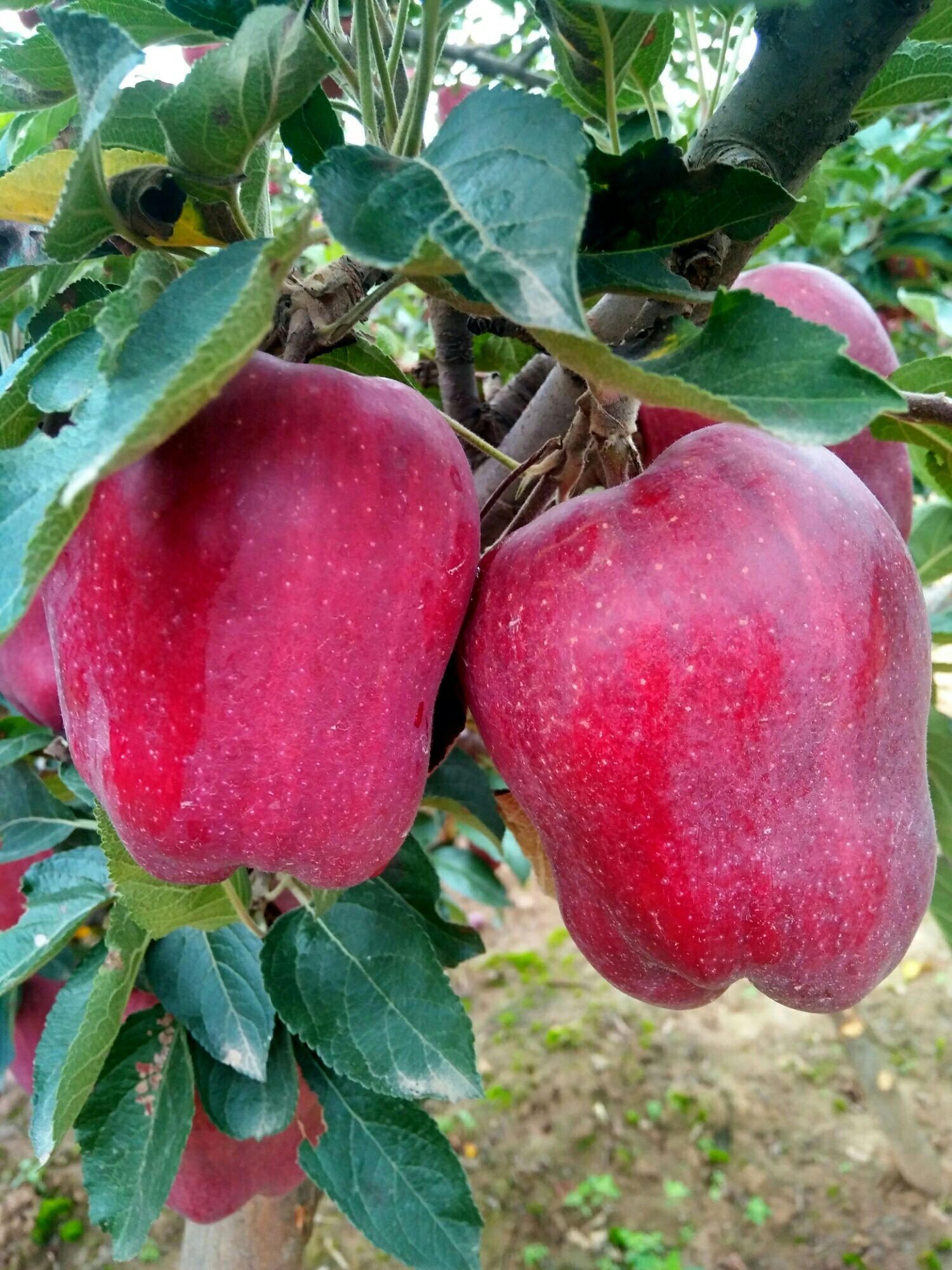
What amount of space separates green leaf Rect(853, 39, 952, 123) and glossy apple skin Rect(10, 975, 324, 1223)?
903 millimetres

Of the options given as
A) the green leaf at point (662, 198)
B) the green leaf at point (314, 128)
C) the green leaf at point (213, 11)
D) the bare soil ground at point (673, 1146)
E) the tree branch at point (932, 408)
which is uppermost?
the green leaf at point (213, 11)

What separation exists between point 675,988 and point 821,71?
0.47 m

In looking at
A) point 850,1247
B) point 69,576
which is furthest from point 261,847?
point 850,1247

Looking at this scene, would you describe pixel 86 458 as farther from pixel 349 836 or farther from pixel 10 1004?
pixel 10 1004

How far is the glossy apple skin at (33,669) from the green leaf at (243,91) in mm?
533

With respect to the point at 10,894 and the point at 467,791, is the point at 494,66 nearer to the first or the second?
the point at 467,791

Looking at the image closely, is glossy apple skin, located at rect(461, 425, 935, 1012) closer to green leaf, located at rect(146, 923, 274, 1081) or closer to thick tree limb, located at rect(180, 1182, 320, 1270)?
green leaf, located at rect(146, 923, 274, 1081)

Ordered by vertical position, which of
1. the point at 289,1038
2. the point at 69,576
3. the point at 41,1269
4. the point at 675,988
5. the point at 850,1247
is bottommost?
the point at 850,1247

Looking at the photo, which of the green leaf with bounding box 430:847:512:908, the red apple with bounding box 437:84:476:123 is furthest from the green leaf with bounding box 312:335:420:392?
the green leaf with bounding box 430:847:512:908

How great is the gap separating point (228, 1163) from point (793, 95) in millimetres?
961

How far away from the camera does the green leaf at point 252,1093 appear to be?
0.75 m

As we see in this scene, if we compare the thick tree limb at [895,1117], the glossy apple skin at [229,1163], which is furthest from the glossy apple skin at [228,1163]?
the thick tree limb at [895,1117]

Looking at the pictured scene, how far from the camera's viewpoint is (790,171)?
1.50 feet

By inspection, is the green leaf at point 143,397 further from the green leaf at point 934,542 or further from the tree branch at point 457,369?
the green leaf at point 934,542
